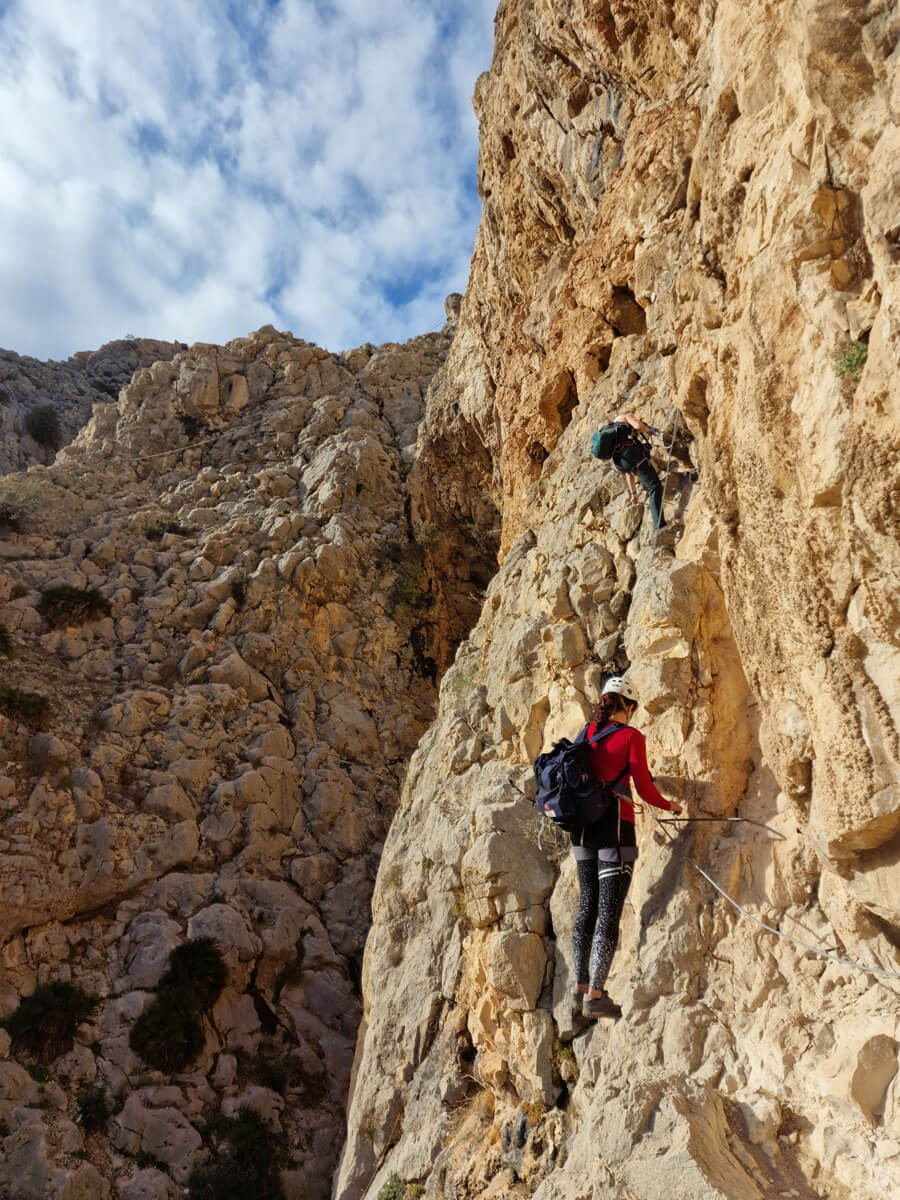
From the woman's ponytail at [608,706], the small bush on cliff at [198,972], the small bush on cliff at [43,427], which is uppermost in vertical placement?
the small bush on cliff at [43,427]

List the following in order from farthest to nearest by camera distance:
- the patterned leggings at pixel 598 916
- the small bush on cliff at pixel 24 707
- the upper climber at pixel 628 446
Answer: the small bush on cliff at pixel 24 707
the upper climber at pixel 628 446
the patterned leggings at pixel 598 916

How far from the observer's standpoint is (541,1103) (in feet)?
17.0

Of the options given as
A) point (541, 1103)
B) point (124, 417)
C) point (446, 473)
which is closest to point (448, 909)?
point (541, 1103)

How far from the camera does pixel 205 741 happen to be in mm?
14242

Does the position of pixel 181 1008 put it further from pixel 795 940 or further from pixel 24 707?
pixel 795 940

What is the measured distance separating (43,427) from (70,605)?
15900 mm

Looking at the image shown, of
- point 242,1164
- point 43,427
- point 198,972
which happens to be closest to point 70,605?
point 198,972

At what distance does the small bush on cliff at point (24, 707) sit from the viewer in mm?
13000

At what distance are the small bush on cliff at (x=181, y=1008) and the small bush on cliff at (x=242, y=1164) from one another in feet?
3.70

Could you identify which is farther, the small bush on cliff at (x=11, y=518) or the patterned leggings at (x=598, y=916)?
the small bush on cliff at (x=11, y=518)

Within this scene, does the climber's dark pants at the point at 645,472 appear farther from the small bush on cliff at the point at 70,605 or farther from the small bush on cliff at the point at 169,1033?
the small bush on cliff at the point at 70,605

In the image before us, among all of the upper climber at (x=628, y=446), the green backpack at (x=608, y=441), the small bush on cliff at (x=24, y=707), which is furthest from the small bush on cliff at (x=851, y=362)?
the small bush on cliff at (x=24, y=707)

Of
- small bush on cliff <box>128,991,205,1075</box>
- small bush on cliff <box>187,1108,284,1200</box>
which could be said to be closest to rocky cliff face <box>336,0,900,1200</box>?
small bush on cliff <box>187,1108,284,1200</box>

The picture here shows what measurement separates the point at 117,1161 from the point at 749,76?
1296cm
